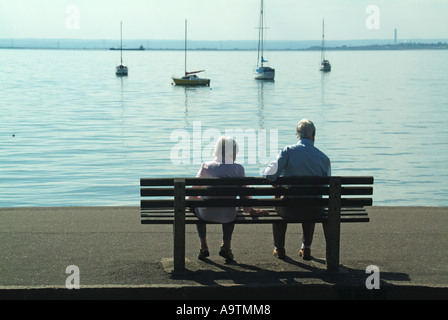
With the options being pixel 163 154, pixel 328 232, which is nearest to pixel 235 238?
pixel 328 232

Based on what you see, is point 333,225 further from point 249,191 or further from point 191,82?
point 191,82

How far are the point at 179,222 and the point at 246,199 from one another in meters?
0.60

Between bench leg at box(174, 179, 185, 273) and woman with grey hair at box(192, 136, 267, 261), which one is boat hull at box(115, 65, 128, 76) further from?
bench leg at box(174, 179, 185, 273)

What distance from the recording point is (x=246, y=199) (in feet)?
22.6

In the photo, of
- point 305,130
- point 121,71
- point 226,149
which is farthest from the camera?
point 121,71

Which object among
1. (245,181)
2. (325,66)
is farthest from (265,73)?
(245,181)

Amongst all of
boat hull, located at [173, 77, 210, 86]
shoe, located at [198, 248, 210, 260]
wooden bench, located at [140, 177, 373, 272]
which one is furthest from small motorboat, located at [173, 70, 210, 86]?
wooden bench, located at [140, 177, 373, 272]

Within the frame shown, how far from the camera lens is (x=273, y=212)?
7.53 m

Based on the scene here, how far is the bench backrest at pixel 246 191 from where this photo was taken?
6805 mm

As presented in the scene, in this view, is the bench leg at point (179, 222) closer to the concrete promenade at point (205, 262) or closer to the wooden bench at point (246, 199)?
the wooden bench at point (246, 199)

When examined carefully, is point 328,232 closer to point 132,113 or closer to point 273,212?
point 273,212

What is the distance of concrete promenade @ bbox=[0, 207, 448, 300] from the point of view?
20.8 ft

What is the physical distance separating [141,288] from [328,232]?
174 centimetres

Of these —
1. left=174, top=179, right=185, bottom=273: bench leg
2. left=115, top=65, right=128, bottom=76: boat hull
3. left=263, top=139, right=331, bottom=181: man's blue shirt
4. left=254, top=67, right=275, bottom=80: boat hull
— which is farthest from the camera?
left=115, top=65, right=128, bottom=76: boat hull
